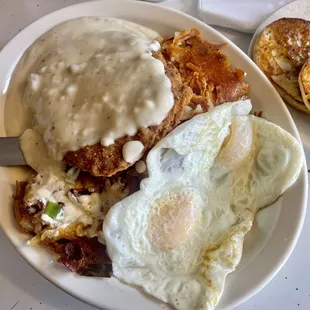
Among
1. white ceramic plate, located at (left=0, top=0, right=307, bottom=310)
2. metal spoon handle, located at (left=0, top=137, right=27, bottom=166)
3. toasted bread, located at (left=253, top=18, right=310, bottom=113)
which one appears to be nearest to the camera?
white ceramic plate, located at (left=0, top=0, right=307, bottom=310)

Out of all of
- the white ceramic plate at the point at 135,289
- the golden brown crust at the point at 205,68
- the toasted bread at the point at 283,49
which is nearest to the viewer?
the white ceramic plate at the point at 135,289

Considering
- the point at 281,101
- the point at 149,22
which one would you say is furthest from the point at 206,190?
the point at 149,22

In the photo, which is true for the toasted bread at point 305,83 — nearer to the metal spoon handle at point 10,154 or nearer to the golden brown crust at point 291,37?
the golden brown crust at point 291,37

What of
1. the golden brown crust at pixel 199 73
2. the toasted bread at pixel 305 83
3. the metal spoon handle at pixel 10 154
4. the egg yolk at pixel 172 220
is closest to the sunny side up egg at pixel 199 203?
the egg yolk at pixel 172 220

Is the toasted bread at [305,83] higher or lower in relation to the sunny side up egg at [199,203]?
higher

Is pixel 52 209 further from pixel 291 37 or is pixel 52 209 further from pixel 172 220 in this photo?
pixel 291 37

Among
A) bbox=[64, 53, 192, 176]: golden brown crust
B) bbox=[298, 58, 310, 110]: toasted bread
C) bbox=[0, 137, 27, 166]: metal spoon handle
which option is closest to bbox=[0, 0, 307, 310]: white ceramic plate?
bbox=[0, 137, 27, 166]: metal spoon handle

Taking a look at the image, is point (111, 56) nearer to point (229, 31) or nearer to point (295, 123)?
point (229, 31)

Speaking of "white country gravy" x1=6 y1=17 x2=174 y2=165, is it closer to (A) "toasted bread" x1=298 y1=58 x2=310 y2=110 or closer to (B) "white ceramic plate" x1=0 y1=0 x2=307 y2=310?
(B) "white ceramic plate" x1=0 y1=0 x2=307 y2=310
